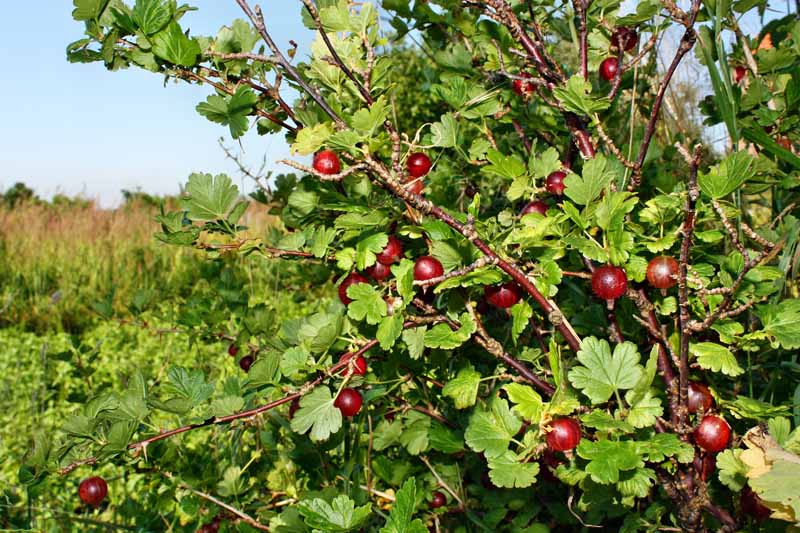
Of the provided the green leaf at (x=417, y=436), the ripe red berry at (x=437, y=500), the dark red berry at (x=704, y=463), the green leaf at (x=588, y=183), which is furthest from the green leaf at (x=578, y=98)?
the ripe red berry at (x=437, y=500)

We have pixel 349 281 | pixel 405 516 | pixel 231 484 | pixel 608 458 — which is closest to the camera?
pixel 405 516

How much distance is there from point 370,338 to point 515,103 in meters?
0.65

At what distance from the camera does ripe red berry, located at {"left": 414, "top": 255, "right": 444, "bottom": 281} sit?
3.34ft

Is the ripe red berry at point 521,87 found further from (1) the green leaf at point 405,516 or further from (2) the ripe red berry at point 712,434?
(1) the green leaf at point 405,516

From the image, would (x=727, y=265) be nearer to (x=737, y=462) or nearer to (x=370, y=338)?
(x=737, y=462)

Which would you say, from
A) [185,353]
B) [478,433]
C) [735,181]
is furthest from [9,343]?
[735,181]

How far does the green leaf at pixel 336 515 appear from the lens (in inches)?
31.3

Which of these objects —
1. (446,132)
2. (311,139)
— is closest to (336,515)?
(311,139)

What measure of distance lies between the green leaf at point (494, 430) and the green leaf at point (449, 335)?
0.35ft

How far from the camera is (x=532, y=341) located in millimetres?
1666

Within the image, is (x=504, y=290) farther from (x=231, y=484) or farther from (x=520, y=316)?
(x=231, y=484)

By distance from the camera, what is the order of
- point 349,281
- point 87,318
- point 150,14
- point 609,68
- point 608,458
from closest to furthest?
point 608,458 < point 150,14 < point 349,281 < point 609,68 < point 87,318

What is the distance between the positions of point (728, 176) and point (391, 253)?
0.53m

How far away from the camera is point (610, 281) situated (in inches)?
38.5
